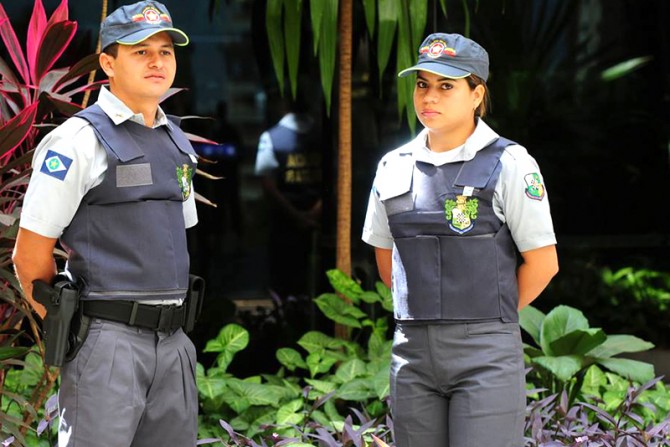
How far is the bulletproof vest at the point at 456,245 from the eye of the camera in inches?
112

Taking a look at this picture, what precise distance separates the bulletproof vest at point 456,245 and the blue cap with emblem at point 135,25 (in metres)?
0.78

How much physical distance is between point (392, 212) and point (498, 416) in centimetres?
62

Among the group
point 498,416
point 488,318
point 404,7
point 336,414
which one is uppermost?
point 404,7

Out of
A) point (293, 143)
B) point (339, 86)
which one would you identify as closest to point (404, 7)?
point (339, 86)

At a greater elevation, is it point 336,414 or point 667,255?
point 667,255

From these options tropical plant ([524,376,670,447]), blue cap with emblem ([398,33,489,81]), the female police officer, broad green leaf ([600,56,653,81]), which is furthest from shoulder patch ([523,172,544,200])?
broad green leaf ([600,56,653,81])

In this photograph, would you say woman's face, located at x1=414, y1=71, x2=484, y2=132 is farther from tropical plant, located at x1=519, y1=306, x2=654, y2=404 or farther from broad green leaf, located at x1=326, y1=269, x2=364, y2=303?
broad green leaf, located at x1=326, y1=269, x2=364, y2=303

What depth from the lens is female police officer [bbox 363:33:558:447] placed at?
2830mm

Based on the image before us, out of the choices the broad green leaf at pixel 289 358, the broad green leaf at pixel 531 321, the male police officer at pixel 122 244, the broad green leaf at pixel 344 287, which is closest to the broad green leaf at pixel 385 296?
the broad green leaf at pixel 344 287

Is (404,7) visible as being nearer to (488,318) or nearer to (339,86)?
(339,86)

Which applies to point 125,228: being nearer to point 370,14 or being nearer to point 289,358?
point 289,358

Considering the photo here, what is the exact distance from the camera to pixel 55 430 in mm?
4102

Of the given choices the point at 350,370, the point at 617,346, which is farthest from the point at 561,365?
the point at 350,370

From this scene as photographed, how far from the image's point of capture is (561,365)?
14.3 ft
